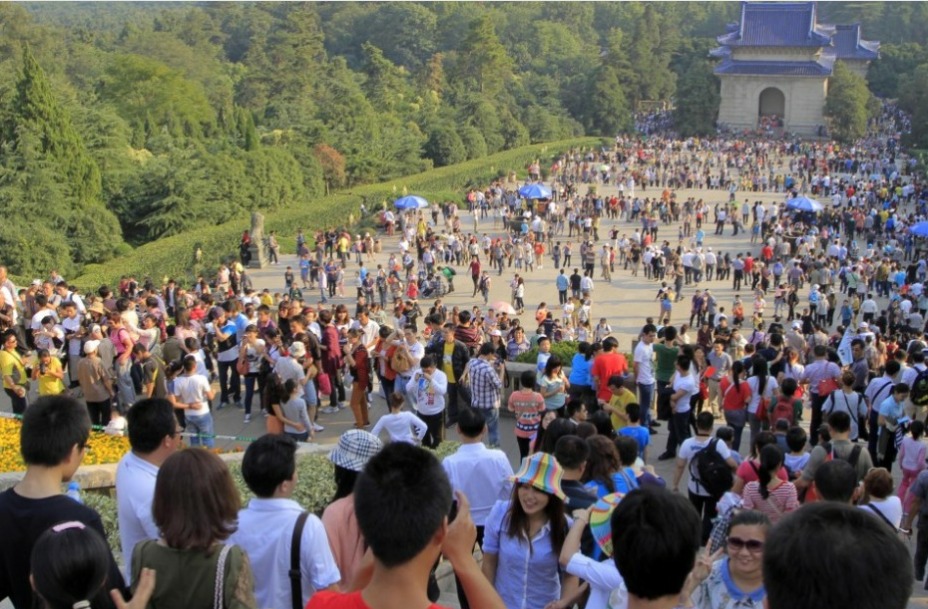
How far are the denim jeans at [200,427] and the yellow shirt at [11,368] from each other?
2.27 metres

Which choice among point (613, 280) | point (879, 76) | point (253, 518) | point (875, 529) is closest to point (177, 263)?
point (613, 280)

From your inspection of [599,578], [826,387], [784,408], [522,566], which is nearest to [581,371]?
[784,408]

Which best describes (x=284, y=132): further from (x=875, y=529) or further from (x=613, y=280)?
(x=875, y=529)

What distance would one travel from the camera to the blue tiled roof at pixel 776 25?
65.8 meters

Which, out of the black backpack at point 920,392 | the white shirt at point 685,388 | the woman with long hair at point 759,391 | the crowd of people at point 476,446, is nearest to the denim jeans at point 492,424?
the crowd of people at point 476,446

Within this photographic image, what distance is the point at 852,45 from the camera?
239 ft

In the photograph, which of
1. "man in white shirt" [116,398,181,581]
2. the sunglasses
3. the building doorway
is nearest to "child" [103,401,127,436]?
"man in white shirt" [116,398,181,581]

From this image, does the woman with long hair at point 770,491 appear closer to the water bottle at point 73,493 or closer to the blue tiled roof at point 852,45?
the water bottle at point 73,493

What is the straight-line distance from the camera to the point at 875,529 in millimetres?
2475

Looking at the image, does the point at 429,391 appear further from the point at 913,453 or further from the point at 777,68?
the point at 777,68

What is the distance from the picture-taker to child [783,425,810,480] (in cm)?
725

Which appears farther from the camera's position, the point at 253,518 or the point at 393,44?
the point at 393,44

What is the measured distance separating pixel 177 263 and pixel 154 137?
14.2 m

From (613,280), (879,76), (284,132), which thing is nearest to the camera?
(613,280)
